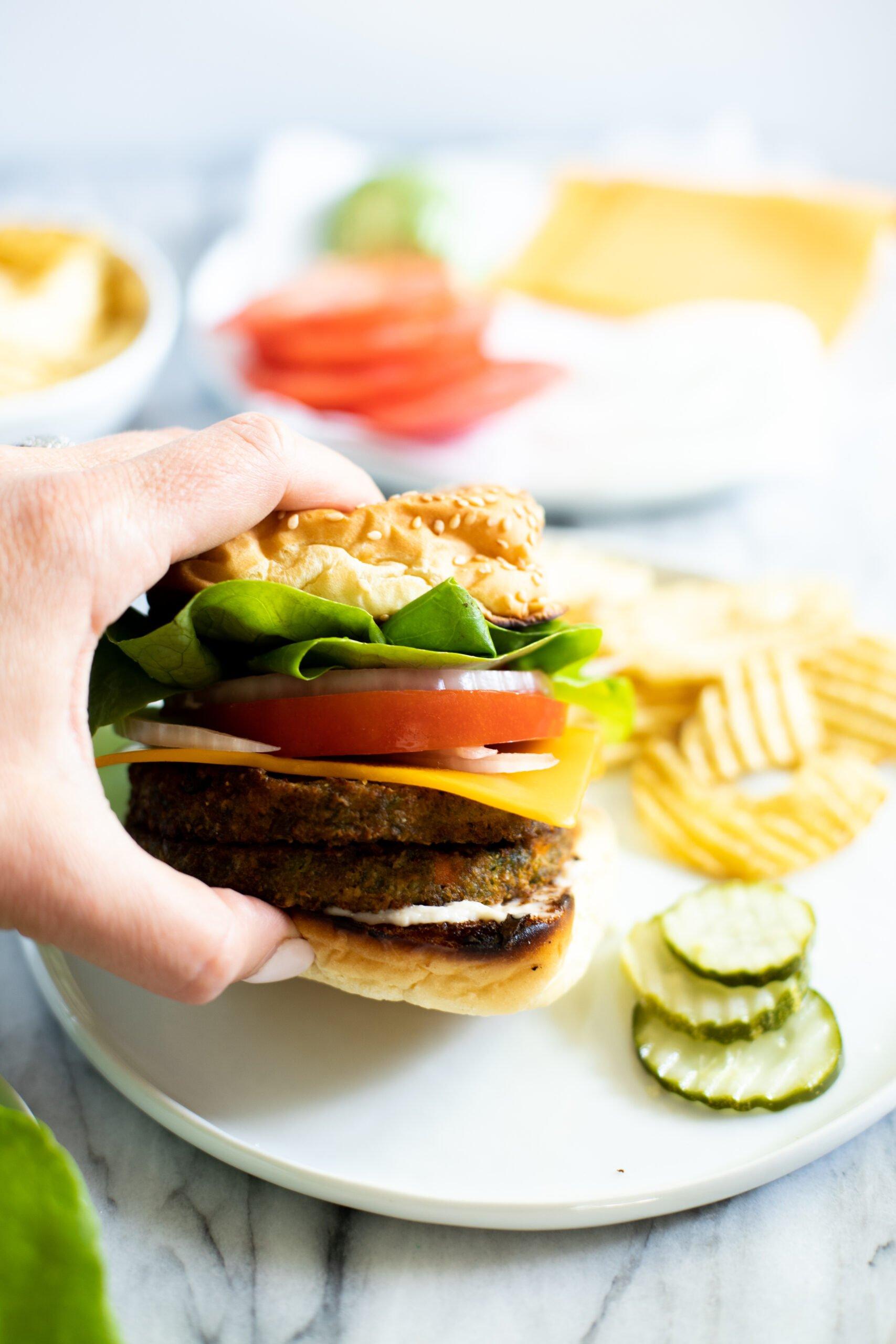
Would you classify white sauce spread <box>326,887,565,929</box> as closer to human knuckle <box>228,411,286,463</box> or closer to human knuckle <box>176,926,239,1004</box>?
human knuckle <box>176,926,239,1004</box>

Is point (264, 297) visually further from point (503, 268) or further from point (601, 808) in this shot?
point (601, 808)

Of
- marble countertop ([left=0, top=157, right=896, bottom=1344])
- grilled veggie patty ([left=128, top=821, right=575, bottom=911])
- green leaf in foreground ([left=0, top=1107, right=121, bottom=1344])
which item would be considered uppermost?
grilled veggie patty ([left=128, top=821, right=575, bottom=911])

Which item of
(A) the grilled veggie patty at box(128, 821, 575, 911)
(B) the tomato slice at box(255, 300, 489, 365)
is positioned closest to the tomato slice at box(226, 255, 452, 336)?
(B) the tomato slice at box(255, 300, 489, 365)

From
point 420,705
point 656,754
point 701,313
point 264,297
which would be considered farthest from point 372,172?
point 420,705

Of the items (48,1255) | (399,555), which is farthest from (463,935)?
(48,1255)

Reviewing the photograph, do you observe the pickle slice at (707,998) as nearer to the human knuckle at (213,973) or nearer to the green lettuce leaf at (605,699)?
the green lettuce leaf at (605,699)

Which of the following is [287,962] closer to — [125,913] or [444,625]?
[125,913]
